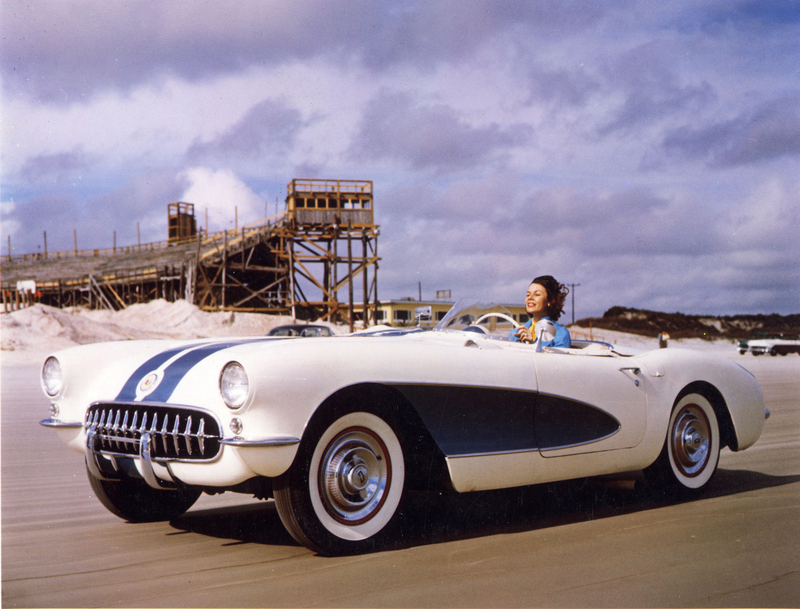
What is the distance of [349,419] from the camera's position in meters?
3.38

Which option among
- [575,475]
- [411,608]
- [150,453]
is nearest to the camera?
[411,608]

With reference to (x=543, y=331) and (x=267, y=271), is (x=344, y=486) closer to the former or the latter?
(x=543, y=331)

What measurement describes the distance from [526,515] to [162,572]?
2013 millimetres

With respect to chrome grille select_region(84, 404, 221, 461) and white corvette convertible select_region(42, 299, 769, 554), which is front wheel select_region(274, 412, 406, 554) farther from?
chrome grille select_region(84, 404, 221, 461)

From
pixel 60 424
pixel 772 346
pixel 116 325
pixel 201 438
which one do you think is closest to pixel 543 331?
pixel 201 438

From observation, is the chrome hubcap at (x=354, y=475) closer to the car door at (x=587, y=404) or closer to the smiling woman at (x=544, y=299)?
the car door at (x=587, y=404)

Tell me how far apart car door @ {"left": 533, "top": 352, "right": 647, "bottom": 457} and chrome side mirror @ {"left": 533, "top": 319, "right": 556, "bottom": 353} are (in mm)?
112

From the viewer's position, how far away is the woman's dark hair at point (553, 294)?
5.26 m

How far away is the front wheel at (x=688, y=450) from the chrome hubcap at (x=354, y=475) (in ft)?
6.76

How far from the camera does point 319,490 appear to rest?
3309mm

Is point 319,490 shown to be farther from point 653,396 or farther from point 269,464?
point 653,396

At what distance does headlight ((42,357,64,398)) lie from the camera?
4094mm

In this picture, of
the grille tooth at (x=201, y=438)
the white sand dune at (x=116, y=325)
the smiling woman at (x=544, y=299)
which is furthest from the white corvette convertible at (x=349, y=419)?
the white sand dune at (x=116, y=325)

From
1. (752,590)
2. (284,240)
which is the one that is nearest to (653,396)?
(752,590)
